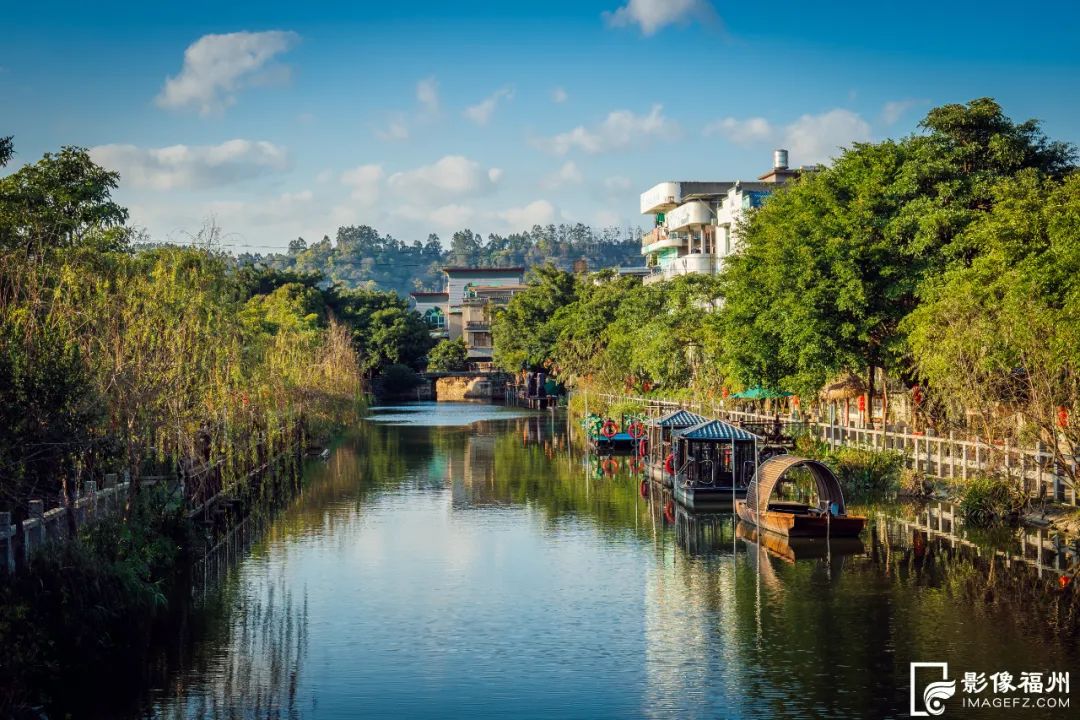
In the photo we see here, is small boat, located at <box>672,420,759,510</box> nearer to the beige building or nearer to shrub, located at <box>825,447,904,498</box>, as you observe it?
shrub, located at <box>825,447,904,498</box>

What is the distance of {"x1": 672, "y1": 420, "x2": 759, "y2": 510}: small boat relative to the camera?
38250mm

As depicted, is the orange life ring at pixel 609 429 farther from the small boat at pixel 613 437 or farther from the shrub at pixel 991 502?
the shrub at pixel 991 502

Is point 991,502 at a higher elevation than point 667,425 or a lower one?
lower

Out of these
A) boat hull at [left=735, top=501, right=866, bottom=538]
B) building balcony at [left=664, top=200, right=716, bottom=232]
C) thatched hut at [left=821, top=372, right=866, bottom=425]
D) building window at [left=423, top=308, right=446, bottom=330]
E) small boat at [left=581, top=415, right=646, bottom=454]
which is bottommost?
boat hull at [left=735, top=501, right=866, bottom=538]

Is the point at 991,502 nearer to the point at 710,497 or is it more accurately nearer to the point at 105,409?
Answer: the point at 710,497

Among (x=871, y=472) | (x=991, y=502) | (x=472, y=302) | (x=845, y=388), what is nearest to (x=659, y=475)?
(x=871, y=472)

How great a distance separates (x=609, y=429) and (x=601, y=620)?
37869 millimetres

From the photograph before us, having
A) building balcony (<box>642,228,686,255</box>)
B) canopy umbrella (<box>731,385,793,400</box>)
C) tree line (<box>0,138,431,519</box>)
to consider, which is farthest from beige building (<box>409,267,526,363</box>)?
canopy umbrella (<box>731,385,793,400</box>)

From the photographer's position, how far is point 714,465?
39594mm

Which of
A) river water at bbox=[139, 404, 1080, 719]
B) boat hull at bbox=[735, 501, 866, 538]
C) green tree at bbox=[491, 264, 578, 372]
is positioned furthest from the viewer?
green tree at bbox=[491, 264, 578, 372]

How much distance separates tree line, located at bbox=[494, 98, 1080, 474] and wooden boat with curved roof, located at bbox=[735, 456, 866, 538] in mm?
4931

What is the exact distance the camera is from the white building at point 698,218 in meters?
74.8

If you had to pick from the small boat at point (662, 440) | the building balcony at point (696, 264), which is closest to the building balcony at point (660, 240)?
the building balcony at point (696, 264)

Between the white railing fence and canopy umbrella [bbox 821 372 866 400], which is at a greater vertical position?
canopy umbrella [bbox 821 372 866 400]
